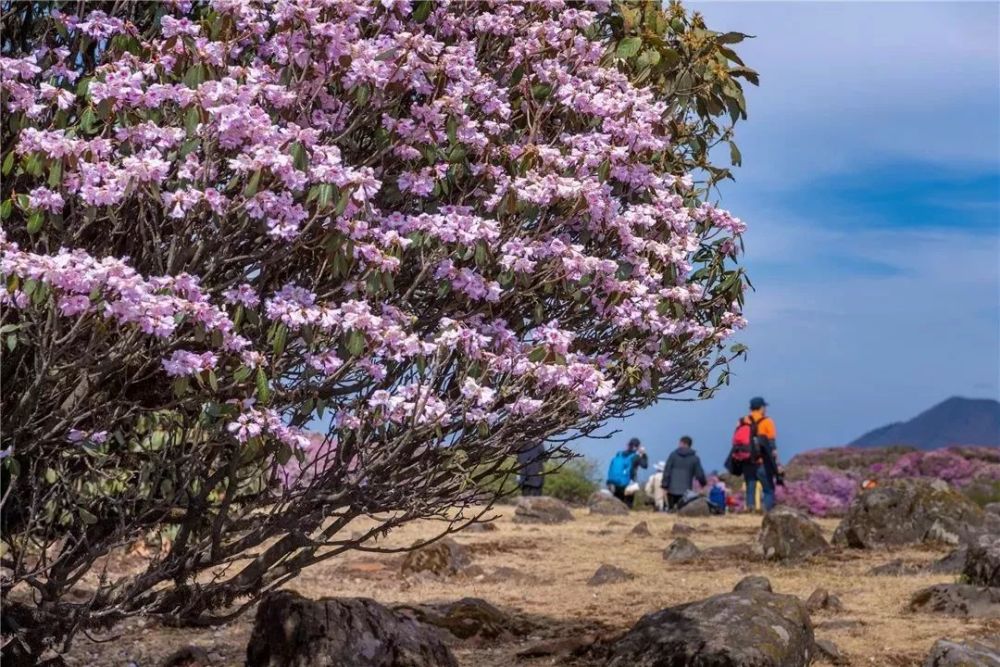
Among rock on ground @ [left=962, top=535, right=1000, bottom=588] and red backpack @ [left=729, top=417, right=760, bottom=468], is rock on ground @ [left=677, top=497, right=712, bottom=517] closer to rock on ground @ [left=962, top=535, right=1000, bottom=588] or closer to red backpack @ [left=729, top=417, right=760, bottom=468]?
red backpack @ [left=729, top=417, right=760, bottom=468]

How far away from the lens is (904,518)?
21328 millimetres

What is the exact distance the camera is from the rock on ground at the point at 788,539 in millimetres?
19594

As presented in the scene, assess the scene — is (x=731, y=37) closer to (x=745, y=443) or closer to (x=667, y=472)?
(x=745, y=443)

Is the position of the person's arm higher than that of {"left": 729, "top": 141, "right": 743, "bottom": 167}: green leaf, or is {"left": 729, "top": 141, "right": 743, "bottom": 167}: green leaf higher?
{"left": 729, "top": 141, "right": 743, "bottom": 167}: green leaf

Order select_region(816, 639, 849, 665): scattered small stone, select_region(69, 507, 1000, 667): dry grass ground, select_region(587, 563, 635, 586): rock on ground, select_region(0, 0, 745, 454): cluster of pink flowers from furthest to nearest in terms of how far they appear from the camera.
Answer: select_region(587, 563, 635, 586): rock on ground
select_region(69, 507, 1000, 667): dry grass ground
select_region(816, 639, 849, 665): scattered small stone
select_region(0, 0, 745, 454): cluster of pink flowers

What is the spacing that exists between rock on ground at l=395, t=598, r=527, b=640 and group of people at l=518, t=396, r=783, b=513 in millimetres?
9028

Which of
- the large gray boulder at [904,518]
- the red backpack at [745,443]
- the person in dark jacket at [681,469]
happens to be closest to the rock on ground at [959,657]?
the large gray boulder at [904,518]

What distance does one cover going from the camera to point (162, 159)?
22.8 feet

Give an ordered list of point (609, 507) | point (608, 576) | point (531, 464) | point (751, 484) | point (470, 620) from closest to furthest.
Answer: point (470, 620) → point (531, 464) → point (608, 576) → point (751, 484) → point (609, 507)

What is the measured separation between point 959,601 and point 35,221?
1142cm

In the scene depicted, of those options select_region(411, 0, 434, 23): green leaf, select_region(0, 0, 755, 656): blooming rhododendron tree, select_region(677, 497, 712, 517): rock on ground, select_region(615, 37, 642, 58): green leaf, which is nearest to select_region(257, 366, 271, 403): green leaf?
select_region(0, 0, 755, 656): blooming rhododendron tree

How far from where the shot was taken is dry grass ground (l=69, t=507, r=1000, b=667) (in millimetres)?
12406

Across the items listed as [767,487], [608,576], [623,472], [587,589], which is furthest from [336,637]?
[623,472]

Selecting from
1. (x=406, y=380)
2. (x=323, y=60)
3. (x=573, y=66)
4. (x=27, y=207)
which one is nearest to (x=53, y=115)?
(x=27, y=207)
